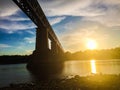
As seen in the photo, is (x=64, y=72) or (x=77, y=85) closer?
(x=77, y=85)

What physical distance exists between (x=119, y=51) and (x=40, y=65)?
6306 inches

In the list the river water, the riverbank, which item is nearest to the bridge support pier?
the river water

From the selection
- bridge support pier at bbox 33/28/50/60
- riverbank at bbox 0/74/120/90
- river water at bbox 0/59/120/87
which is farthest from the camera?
bridge support pier at bbox 33/28/50/60

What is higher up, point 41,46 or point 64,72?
point 41,46

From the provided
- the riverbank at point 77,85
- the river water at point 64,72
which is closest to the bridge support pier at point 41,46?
the river water at point 64,72

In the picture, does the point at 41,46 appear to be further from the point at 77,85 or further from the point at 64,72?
the point at 77,85

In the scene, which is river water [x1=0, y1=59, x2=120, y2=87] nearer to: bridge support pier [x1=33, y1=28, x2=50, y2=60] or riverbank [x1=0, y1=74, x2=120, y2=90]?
bridge support pier [x1=33, y1=28, x2=50, y2=60]

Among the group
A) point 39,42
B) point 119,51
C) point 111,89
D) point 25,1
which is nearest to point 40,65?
point 39,42

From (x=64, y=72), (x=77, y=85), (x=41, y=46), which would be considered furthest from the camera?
(x=41, y=46)

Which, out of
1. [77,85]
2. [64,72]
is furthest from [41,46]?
[77,85]

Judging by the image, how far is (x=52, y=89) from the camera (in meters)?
19.1

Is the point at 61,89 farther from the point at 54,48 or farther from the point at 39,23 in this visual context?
the point at 54,48

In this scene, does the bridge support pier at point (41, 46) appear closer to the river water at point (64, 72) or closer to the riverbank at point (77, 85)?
the river water at point (64, 72)

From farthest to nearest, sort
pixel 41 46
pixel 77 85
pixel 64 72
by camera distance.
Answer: pixel 41 46 → pixel 64 72 → pixel 77 85
